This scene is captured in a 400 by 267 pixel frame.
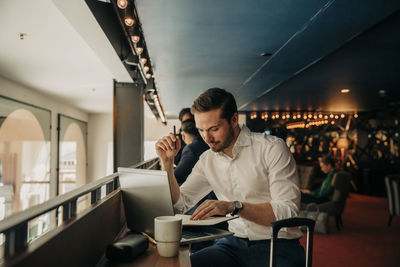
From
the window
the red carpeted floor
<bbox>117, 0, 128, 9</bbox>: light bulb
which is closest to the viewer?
<bbox>117, 0, 128, 9</bbox>: light bulb

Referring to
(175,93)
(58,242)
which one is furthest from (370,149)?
(58,242)

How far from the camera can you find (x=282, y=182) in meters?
1.66

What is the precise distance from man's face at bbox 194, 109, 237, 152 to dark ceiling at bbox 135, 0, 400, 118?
1.60 meters

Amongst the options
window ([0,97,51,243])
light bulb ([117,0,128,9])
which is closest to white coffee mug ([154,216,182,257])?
light bulb ([117,0,128,9])

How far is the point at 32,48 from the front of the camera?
5.19m

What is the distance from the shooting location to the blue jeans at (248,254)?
1.54 m

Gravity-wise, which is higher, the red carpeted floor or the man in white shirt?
the man in white shirt

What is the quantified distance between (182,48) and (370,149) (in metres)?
9.94

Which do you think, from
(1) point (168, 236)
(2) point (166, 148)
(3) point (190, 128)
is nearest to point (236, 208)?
(1) point (168, 236)

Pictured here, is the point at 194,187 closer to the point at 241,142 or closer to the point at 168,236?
the point at 241,142

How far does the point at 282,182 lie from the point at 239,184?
0.26 meters

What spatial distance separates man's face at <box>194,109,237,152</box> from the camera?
5.97 feet

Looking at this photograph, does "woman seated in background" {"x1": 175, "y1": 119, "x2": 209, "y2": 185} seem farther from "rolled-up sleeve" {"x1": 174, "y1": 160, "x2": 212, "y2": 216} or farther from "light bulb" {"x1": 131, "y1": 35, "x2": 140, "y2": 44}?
"light bulb" {"x1": 131, "y1": 35, "x2": 140, "y2": 44}

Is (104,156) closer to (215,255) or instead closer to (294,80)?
(294,80)
